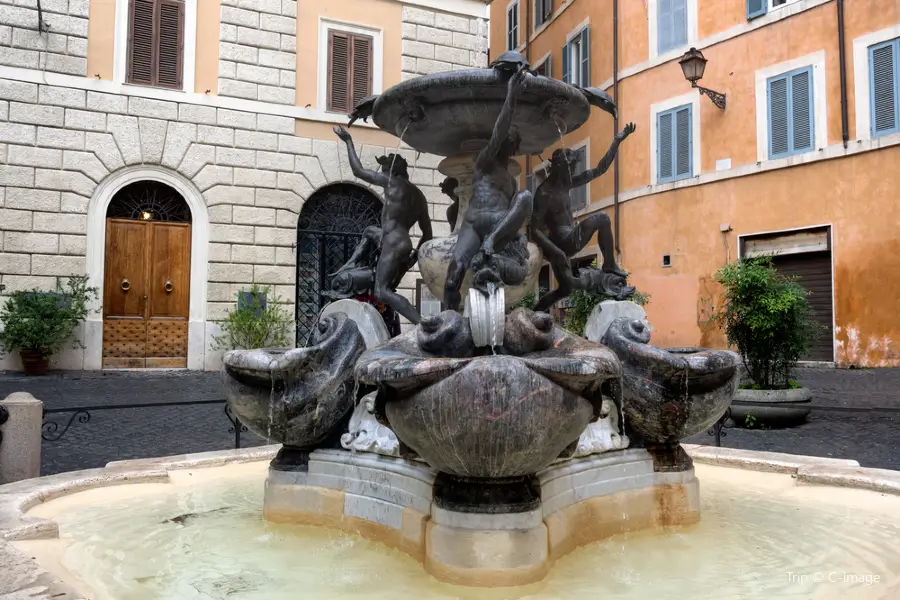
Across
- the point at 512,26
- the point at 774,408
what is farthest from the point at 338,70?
the point at 512,26

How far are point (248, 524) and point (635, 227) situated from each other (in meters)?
15.2

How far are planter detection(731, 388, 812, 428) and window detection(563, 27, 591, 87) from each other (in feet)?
41.7

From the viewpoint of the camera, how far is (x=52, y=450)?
5.83 meters

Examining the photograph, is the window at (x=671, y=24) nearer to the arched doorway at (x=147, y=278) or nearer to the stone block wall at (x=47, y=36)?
the arched doorway at (x=147, y=278)

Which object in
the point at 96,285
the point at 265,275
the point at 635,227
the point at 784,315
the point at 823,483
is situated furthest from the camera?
the point at 635,227

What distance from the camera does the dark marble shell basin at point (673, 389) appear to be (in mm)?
3057

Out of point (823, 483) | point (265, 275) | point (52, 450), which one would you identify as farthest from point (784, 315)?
point (265, 275)

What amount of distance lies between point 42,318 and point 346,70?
7.30 m

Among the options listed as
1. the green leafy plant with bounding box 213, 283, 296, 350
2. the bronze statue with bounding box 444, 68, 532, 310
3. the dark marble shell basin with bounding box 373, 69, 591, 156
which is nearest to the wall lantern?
the green leafy plant with bounding box 213, 283, 296, 350

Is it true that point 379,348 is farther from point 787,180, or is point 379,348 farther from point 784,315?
point 787,180

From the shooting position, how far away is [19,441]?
4.19 metres

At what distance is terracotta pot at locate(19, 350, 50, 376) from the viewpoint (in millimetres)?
10695

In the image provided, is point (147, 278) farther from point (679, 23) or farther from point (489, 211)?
point (679, 23)

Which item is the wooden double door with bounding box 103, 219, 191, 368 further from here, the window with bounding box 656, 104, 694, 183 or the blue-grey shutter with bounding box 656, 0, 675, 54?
the blue-grey shutter with bounding box 656, 0, 675, 54
